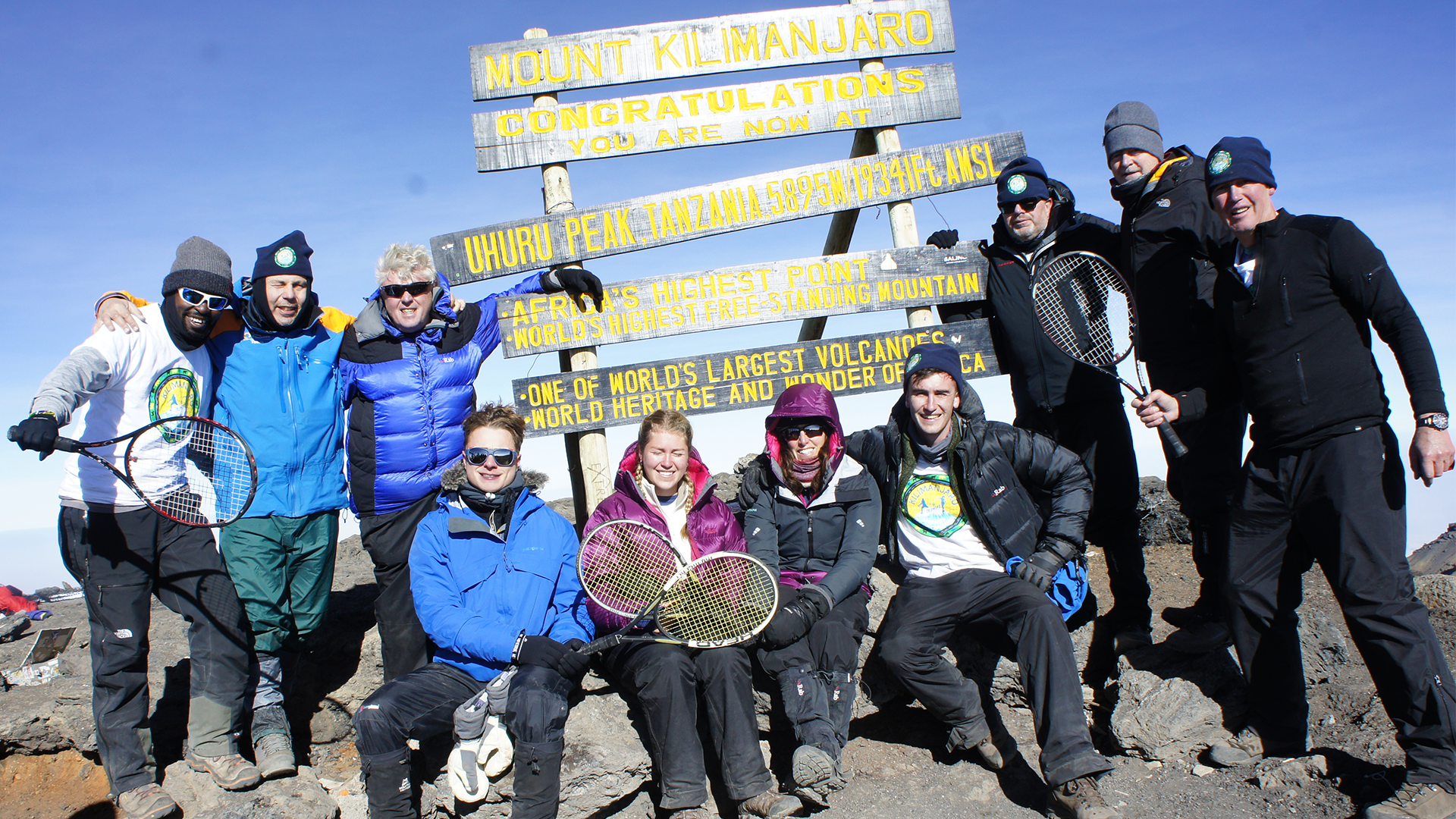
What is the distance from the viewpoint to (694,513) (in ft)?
14.2

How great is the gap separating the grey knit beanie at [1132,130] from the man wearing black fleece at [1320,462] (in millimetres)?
896

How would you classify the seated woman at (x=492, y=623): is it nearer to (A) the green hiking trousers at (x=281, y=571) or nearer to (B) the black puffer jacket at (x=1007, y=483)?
(A) the green hiking trousers at (x=281, y=571)

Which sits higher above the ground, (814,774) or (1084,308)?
(1084,308)

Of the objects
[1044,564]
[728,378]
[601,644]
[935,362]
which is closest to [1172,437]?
[1044,564]

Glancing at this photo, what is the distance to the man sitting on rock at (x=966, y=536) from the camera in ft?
13.3

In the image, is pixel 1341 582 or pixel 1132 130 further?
pixel 1132 130

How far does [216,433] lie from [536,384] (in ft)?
7.49

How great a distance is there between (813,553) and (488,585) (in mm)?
1664

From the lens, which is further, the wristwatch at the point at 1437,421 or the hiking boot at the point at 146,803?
the hiking boot at the point at 146,803

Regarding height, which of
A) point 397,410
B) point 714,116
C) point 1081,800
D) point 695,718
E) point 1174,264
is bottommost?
point 1081,800

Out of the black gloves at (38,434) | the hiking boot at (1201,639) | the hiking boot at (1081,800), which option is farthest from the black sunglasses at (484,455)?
the hiking boot at (1201,639)

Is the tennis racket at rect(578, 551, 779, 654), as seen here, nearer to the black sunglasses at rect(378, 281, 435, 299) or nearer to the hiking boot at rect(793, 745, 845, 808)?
the hiking boot at rect(793, 745, 845, 808)

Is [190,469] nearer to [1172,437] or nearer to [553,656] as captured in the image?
[553,656]

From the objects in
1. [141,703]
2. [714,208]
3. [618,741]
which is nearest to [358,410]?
[141,703]
